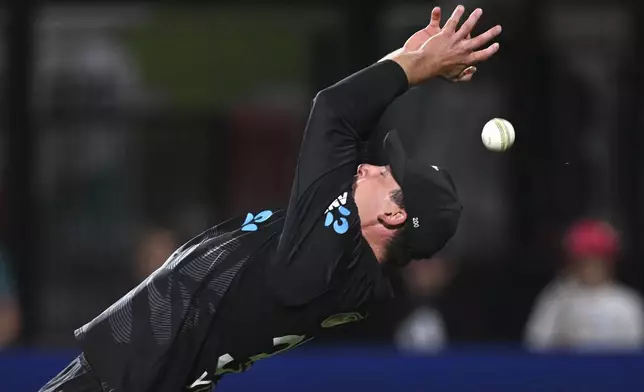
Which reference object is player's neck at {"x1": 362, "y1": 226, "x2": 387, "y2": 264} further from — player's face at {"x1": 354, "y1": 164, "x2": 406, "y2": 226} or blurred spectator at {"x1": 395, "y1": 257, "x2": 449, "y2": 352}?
blurred spectator at {"x1": 395, "y1": 257, "x2": 449, "y2": 352}

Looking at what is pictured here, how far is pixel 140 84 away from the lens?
962 cm

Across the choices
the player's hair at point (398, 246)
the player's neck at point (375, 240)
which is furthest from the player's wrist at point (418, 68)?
the player's neck at point (375, 240)

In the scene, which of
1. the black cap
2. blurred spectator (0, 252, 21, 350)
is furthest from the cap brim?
blurred spectator (0, 252, 21, 350)

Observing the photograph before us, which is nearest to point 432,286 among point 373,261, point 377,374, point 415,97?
point 415,97

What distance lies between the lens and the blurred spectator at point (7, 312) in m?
8.36

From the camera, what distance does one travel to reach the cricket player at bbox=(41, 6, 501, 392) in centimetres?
437

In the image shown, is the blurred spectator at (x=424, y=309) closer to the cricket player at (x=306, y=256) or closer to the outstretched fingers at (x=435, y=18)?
the cricket player at (x=306, y=256)

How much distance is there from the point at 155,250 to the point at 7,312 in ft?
3.22

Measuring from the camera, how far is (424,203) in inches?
180

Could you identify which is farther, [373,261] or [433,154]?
[433,154]

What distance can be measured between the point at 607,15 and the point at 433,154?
4.93ft

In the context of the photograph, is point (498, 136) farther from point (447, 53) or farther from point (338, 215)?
point (338, 215)

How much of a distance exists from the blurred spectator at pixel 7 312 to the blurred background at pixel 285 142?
21 centimetres

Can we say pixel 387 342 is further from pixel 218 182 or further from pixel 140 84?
pixel 140 84
